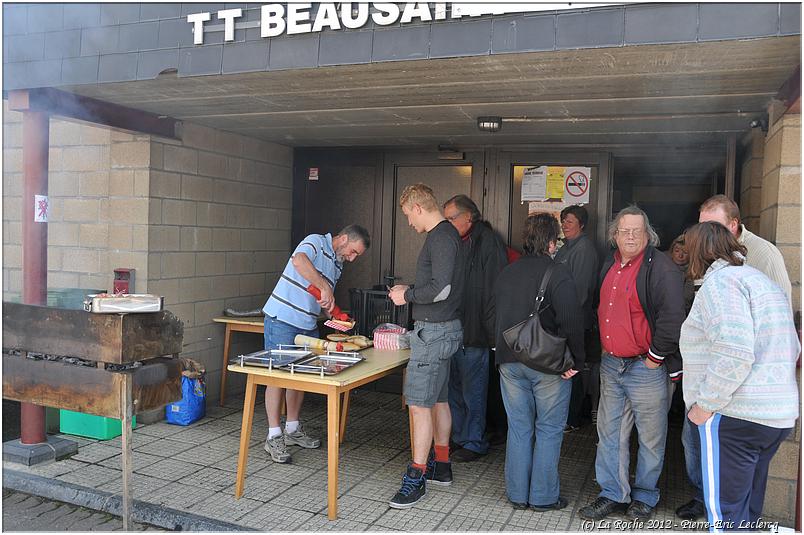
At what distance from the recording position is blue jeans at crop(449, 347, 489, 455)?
4984 millimetres

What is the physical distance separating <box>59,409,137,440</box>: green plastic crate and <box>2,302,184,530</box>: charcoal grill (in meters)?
1.34

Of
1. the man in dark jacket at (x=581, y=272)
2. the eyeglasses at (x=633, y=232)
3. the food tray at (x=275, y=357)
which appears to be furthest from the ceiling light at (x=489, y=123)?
the food tray at (x=275, y=357)

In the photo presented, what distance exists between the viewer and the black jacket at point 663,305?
3572mm

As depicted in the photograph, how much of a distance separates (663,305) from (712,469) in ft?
3.05

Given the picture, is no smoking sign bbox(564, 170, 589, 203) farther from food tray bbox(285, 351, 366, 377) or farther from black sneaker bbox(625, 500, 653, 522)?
black sneaker bbox(625, 500, 653, 522)

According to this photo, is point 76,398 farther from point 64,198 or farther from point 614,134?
point 614,134

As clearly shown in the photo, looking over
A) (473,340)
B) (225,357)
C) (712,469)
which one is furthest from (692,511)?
(225,357)

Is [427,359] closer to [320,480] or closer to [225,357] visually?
[320,480]

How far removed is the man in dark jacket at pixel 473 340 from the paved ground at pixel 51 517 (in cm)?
226

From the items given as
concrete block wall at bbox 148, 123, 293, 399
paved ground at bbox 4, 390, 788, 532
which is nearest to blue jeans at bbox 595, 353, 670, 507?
paved ground at bbox 4, 390, 788, 532

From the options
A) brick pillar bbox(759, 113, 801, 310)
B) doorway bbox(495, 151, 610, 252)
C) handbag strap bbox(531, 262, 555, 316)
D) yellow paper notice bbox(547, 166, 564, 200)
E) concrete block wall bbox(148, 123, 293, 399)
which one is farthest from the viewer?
yellow paper notice bbox(547, 166, 564, 200)

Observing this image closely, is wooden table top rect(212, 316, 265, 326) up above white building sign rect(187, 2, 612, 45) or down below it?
below

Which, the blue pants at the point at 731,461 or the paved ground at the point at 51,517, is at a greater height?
the blue pants at the point at 731,461

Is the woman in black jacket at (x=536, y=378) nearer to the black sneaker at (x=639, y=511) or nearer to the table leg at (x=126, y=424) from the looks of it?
the black sneaker at (x=639, y=511)
